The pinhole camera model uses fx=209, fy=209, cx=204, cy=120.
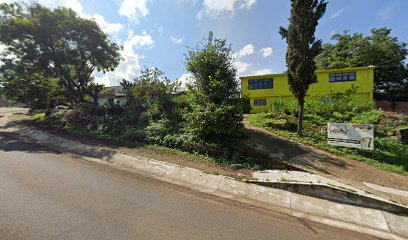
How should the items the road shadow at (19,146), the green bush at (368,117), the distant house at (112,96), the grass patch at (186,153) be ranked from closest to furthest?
the grass patch at (186,153) < the road shadow at (19,146) < the green bush at (368,117) < the distant house at (112,96)

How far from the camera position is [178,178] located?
710 cm

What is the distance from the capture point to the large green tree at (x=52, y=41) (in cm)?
1575

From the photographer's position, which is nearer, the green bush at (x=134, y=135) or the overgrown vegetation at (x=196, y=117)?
the overgrown vegetation at (x=196, y=117)

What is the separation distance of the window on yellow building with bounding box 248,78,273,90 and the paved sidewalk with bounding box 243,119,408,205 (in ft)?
47.5

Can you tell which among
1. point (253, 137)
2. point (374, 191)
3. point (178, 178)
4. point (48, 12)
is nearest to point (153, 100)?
point (253, 137)

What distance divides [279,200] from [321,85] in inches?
795

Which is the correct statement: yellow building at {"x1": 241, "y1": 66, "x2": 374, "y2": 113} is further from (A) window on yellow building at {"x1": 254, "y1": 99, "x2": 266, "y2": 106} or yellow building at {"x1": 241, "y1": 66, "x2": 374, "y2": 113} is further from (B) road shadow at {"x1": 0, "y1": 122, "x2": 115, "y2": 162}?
(B) road shadow at {"x1": 0, "y1": 122, "x2": 115, "y2": 162}

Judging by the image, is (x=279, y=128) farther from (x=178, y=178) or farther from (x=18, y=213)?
(x=18, y=213)

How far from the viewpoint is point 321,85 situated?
22.1m

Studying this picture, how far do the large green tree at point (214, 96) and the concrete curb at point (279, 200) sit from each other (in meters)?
2.32

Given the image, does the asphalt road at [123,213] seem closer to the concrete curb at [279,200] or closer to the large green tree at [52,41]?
the concrete curb at [279,200]

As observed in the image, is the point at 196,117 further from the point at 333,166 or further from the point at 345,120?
the point at 345,120

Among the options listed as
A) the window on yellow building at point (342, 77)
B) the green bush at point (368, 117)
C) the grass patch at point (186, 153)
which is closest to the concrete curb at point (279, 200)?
the grass patch at point (186, 153)

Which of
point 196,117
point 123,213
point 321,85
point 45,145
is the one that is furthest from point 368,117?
point 45,145
